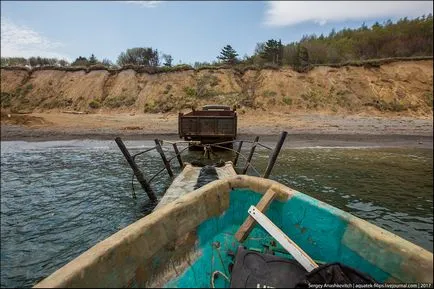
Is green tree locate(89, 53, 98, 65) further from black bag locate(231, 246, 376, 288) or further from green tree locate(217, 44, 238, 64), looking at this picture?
black bag locate(231, 246, 376, 288)

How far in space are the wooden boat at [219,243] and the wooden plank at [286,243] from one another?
1.21ft

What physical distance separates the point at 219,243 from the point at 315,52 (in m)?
41.5

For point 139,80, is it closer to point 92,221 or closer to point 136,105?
point 136,105

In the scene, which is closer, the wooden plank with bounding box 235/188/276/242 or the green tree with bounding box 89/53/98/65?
the wooden plank with bounding box 235/188/276/242

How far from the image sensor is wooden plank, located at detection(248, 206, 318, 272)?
3.07 m

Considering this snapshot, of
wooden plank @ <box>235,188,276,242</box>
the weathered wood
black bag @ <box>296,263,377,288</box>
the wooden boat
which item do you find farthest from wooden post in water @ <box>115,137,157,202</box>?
black bag @ <box>296,263,377,288</box>

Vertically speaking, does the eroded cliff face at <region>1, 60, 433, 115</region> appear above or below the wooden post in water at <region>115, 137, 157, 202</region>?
above

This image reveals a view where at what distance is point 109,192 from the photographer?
1042 centimetres

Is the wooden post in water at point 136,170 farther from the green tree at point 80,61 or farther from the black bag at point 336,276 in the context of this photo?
the green tree at point 80,61

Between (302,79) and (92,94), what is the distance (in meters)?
23.0

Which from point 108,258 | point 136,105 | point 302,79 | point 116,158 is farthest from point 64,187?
point 302,79

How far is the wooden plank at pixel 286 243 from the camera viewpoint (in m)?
3.07

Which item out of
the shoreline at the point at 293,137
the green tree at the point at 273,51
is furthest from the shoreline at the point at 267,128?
the green tree at the point at 273,51

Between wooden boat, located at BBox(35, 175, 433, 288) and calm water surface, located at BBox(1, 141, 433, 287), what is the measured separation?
11.9ft
